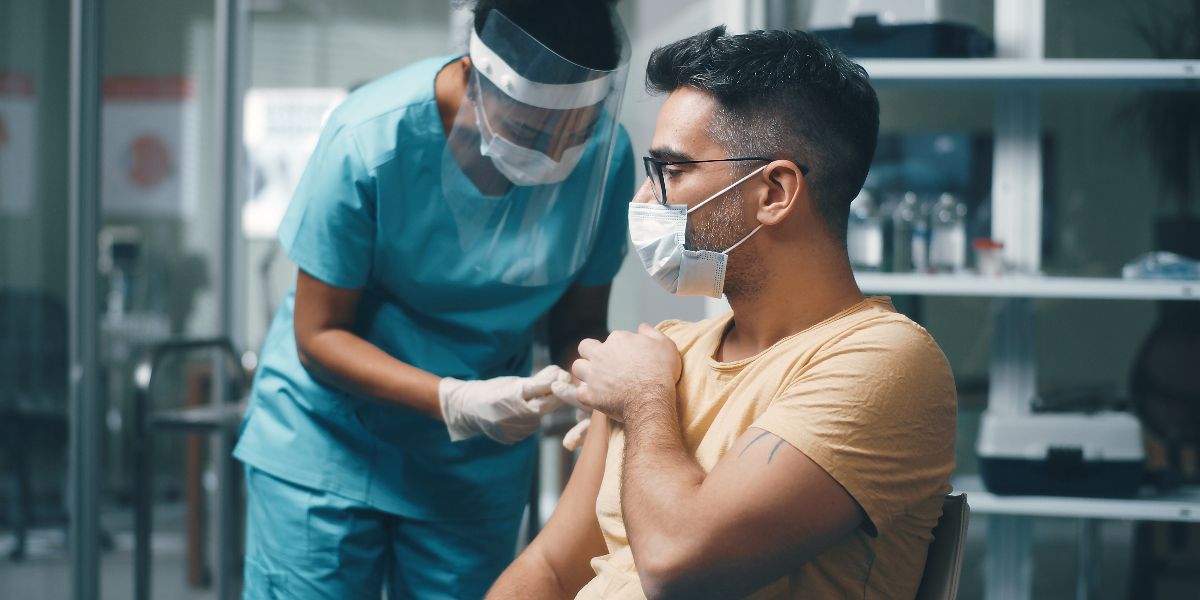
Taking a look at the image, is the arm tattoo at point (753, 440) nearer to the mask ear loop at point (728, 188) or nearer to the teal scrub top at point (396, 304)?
the mask ear loop at point (728, 188)

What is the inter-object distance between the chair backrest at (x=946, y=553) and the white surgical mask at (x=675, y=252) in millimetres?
326

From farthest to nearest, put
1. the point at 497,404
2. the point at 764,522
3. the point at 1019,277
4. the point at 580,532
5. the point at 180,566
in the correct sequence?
the point at 180,566
the point at 1019,277
the point at 497,404
the point at 580,532
the point at 764,522

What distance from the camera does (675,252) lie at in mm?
1177

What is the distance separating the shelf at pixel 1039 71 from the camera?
205 centimetres

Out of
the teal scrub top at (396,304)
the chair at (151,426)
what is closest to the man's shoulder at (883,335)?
the teal scrub top at (396,304)

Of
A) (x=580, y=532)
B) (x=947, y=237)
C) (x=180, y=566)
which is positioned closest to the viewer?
(x=580, y=532)

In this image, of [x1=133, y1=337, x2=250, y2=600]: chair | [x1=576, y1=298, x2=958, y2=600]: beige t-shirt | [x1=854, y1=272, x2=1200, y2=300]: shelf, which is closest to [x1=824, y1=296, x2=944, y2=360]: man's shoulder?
[x1=576, y1=298, x2=958, y2=600]: beige t-shirt

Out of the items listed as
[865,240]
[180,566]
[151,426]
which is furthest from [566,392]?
[180,566]

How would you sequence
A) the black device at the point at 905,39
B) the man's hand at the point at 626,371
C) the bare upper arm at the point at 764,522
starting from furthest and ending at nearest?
the black device at the point at 905,39, the man's hand at the point at 626,371, the bare upper arm at the point at 764,522

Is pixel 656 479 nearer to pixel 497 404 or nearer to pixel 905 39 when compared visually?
pixel 497 404

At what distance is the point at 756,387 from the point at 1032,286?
1225 millimetres

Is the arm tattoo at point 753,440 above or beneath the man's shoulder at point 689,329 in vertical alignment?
beneath

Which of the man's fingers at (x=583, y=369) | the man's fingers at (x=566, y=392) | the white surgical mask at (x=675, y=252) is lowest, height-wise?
the man's fingers at (x=566, y=392)

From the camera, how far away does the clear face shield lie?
131cm
